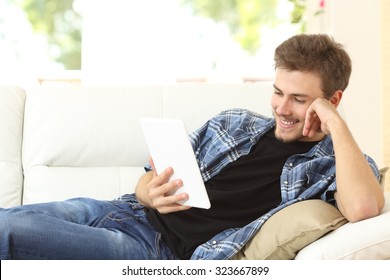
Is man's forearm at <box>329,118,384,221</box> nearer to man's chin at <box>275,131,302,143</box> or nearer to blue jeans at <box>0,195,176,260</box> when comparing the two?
man's chin at <box>275,131,302,143</box>

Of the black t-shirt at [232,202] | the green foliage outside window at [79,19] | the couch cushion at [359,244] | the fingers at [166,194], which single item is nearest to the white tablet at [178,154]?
the fingers at [166,194]

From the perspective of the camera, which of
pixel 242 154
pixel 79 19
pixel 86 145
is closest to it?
pixel 242 154

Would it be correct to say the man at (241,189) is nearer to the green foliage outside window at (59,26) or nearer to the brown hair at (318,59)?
the brown hair at (318,59)

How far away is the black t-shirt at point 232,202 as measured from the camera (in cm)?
188

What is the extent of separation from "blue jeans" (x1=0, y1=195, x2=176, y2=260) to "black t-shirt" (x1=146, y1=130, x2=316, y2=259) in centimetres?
5

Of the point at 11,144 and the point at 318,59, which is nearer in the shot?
the point at 318,59

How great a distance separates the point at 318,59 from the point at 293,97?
0.13 meters

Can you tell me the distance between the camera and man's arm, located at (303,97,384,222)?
168cm

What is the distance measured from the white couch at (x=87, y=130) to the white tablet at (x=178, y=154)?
0.57m

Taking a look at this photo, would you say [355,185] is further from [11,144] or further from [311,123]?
[11,144]

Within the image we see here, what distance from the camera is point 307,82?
76.8 inches

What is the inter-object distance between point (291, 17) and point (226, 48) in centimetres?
52

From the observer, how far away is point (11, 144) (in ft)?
7.84

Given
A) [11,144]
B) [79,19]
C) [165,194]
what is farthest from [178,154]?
[79,19]
